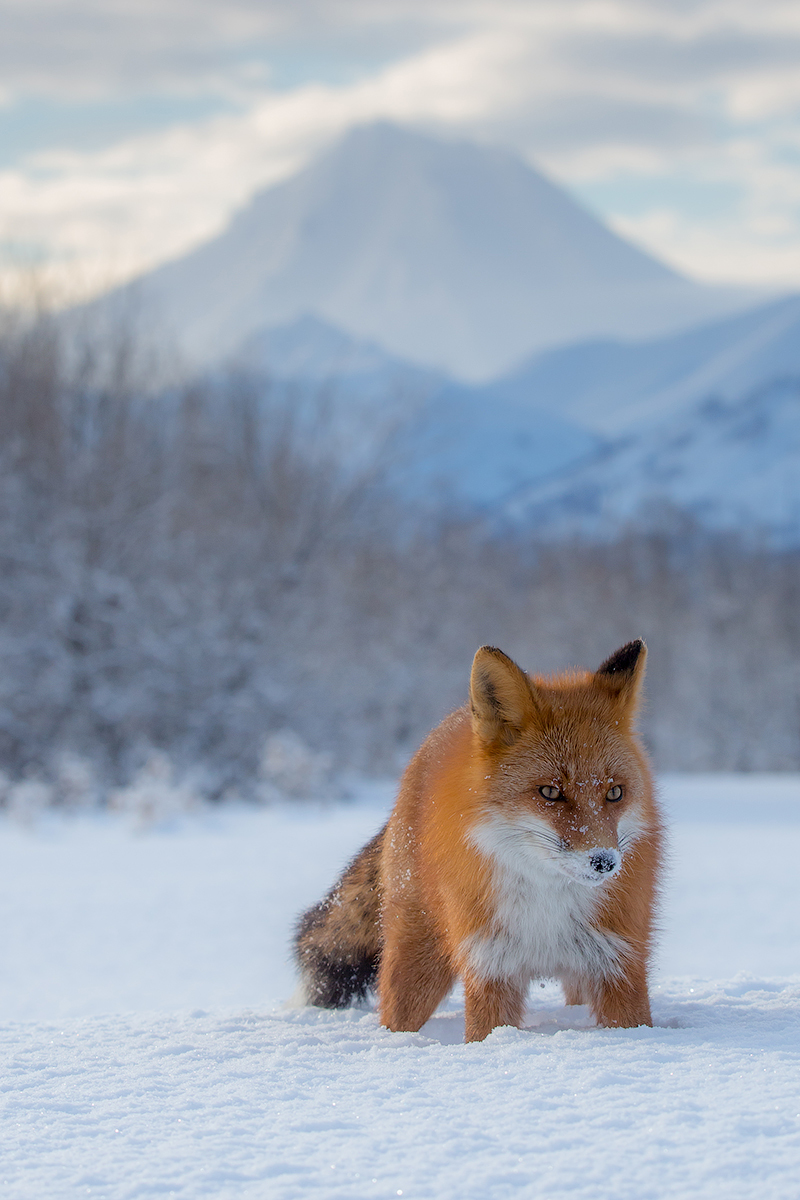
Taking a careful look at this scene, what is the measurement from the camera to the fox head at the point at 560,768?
2.61 meters

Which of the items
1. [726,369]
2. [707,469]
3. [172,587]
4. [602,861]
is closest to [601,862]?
[602,861]

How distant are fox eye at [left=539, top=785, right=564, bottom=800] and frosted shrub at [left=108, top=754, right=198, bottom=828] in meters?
9.20

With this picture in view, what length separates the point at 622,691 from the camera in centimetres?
294

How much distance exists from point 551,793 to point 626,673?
1.59 ft

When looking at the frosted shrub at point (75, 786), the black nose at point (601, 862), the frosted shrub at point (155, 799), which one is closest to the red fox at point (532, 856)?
the black nose at point (601, 862)

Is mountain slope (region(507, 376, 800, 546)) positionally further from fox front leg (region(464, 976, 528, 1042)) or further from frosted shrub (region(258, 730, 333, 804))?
fox front leg (region(464, 976, 528, 1042))

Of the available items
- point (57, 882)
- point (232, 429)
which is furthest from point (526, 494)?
point (57, 882)

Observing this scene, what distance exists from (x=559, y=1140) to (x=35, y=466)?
14899 mm

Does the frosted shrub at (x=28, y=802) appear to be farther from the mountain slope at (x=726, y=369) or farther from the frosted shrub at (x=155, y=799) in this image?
the mountain slope at (x=726, y=369)

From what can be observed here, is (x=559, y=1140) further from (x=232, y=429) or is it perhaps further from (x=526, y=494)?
(x=526, y=494)

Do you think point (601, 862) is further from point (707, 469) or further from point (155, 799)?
point (707, 469)

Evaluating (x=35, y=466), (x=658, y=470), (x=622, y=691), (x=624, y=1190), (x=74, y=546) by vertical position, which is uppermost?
(x=658, y=470)

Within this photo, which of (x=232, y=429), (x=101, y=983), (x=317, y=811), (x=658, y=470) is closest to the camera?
(x=101, y=983)

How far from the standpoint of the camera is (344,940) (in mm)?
3453
